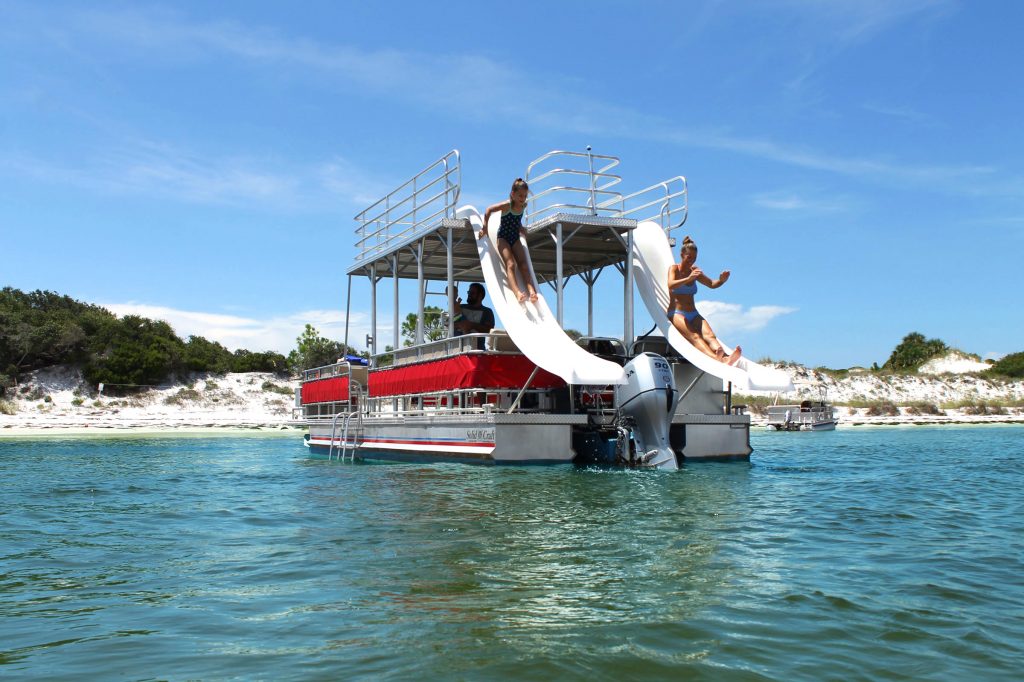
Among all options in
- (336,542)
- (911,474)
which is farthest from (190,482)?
(911,474)

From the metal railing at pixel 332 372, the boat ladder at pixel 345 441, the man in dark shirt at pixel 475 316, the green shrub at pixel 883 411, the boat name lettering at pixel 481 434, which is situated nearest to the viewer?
the boat name lettering at pixel 481 434

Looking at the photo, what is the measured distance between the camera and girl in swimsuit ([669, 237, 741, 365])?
1911 centimetres

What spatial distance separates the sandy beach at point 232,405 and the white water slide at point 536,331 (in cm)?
3437

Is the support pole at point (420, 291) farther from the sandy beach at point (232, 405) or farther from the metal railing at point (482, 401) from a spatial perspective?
the sandy beach at point (232, 405)

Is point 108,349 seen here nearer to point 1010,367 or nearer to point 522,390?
point 522,390

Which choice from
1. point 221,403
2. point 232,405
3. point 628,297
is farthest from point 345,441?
point 221,403

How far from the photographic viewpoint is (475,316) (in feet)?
72.8

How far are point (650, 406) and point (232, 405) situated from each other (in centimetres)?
5185

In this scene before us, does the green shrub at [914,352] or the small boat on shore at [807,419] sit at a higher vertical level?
the green shrub at [914,352]

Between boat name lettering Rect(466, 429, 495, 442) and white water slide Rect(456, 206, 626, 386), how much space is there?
1748 millimetres

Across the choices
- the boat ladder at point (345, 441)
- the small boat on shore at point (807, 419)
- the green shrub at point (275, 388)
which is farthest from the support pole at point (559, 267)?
the green shrub at point (275, 388)

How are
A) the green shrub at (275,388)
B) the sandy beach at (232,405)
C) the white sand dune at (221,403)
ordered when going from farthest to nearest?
the green shrub at (275,388) → the white sand dune at (221,403) → the sandy beach at (232,405)

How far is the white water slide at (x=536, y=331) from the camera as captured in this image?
16281mm

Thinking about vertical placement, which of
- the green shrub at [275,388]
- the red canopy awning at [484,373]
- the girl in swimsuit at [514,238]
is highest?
the girl in swimsuit at [514,238]
